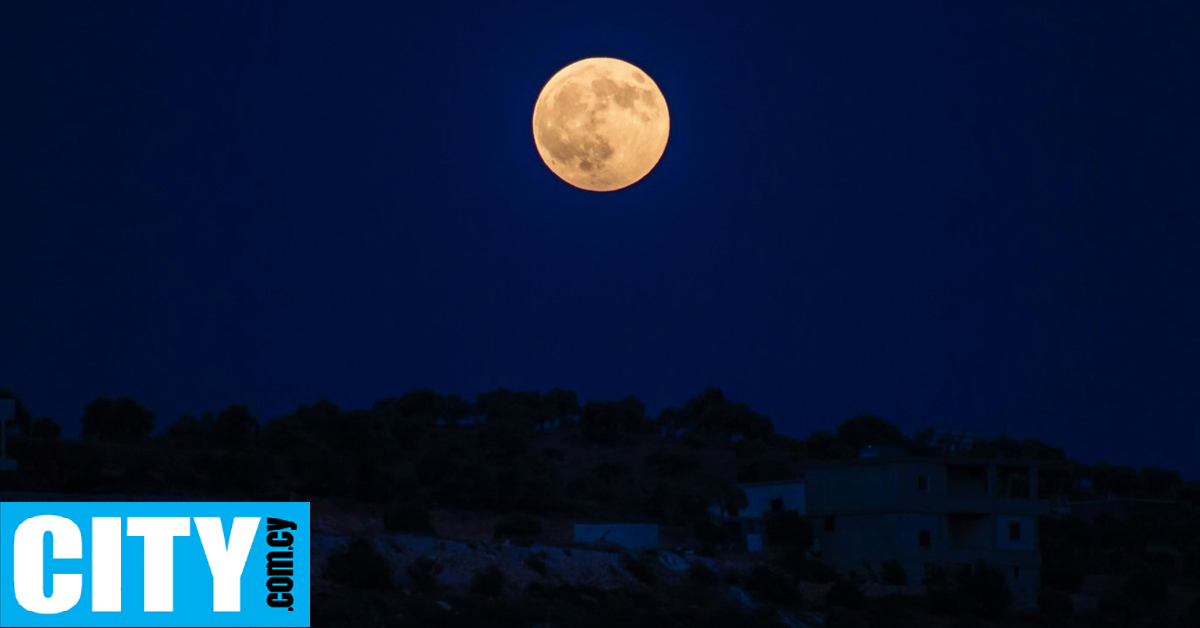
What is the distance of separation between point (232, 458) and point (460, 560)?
2432 centimetres

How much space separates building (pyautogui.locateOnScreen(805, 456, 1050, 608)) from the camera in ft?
216

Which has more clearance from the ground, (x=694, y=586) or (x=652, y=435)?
(x=652, y=435)

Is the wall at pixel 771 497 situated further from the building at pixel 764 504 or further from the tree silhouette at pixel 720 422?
the tree silhouette at pixel 720 422

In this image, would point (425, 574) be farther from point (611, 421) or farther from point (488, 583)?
point (611, 421)

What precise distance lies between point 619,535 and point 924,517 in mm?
12808

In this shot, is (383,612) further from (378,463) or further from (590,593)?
(378,463)

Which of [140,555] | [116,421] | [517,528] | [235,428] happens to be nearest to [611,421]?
[235,428]

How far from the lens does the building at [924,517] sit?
2586 inches

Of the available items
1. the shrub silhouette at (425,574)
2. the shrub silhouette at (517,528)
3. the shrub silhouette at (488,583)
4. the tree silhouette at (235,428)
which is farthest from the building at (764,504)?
the tree silhouette at (235,428)

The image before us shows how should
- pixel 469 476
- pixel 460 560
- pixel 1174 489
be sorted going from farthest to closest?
pixel 1174 489
pixel 469 476
pixel 460 560

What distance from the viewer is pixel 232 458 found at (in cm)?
7431

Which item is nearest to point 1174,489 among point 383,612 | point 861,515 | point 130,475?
point 861,515

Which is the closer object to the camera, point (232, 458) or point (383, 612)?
point (383, 612)

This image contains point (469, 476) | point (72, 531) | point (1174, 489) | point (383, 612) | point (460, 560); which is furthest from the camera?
point (1174, 489)
